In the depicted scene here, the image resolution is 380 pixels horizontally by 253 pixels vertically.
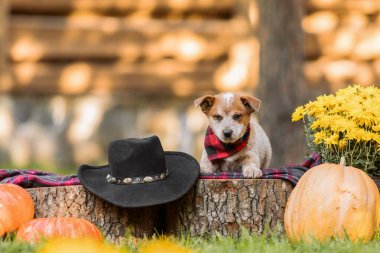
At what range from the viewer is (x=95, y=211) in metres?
5.23

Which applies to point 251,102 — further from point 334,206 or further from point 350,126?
point 334,206

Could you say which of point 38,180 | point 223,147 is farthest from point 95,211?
point 223,147

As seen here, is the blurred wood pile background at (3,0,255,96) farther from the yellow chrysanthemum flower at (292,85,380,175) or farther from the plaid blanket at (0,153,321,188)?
the yellow chrysanthemum flower at (292,85,380,175)


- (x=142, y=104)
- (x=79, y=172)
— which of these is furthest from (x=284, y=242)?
(x=142, y=104)

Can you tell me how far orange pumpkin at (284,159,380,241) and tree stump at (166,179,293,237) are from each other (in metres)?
0.25

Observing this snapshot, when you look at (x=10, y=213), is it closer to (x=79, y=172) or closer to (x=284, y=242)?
(x=79, y=172)

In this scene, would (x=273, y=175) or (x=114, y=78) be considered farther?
(x=114, y=78)

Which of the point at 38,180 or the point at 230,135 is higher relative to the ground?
the point at 230,135

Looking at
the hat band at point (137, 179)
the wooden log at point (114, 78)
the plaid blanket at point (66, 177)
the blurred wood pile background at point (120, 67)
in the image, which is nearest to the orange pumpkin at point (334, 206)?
the plaid blanket at point (66, 177)

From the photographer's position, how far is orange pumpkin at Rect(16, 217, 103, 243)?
15.5 feet

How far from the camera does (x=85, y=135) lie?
424 inches

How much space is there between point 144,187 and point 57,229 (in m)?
0.64

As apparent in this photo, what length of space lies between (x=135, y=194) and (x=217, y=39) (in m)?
5.99

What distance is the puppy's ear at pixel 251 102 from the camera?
5473 millimetres
